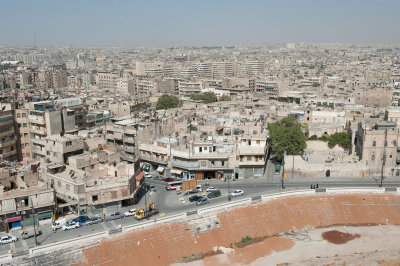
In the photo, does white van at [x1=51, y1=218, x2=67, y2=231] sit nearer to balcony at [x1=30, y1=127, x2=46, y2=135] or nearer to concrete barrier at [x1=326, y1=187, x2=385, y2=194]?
balcony at [x1=30, y1=127, x2=46, y2=135]

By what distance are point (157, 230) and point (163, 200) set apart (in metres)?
5.50

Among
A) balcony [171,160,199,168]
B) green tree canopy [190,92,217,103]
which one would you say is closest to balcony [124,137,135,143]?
balcony [171,160,199,168]

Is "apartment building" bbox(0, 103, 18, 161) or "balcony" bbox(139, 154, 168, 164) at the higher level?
"apartment building" bbox(0, 103, 18, 161)

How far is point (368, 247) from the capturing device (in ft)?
103

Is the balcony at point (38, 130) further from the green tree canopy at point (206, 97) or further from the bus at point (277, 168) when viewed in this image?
the green tree canopy at point (206, 97)

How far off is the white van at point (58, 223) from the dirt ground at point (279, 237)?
431 centimetres

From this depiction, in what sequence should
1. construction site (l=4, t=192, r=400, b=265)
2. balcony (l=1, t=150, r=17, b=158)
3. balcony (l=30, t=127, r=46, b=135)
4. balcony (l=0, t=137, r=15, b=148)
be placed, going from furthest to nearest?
balcony (l=30, t=127, r=46, b=135) → balcony (l=1, t=150, r=17, b=158) → balcony (l=0, t=137, r=15, b=148) → construction site (l=4, t=192, r=400, b=265)

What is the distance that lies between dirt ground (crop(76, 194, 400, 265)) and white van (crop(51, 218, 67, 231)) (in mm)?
4314

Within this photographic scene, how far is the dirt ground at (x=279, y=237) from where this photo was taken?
29.5 meters

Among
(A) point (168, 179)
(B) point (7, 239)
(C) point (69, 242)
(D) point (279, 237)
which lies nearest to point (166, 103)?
(A) point (168, 179)

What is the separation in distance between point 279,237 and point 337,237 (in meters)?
4.68

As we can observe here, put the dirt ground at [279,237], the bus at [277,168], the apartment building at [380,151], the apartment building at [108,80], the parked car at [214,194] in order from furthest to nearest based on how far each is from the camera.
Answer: the apartment building at [108,80] < the bus at [277,168] < the apartment building at [380,151] < the parked car at [214,194] < the dirt ground at [279,237]

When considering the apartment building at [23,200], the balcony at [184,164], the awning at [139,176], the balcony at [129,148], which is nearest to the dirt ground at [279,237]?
the apartment building at [23,200]

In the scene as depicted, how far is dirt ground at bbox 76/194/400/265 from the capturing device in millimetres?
29453
